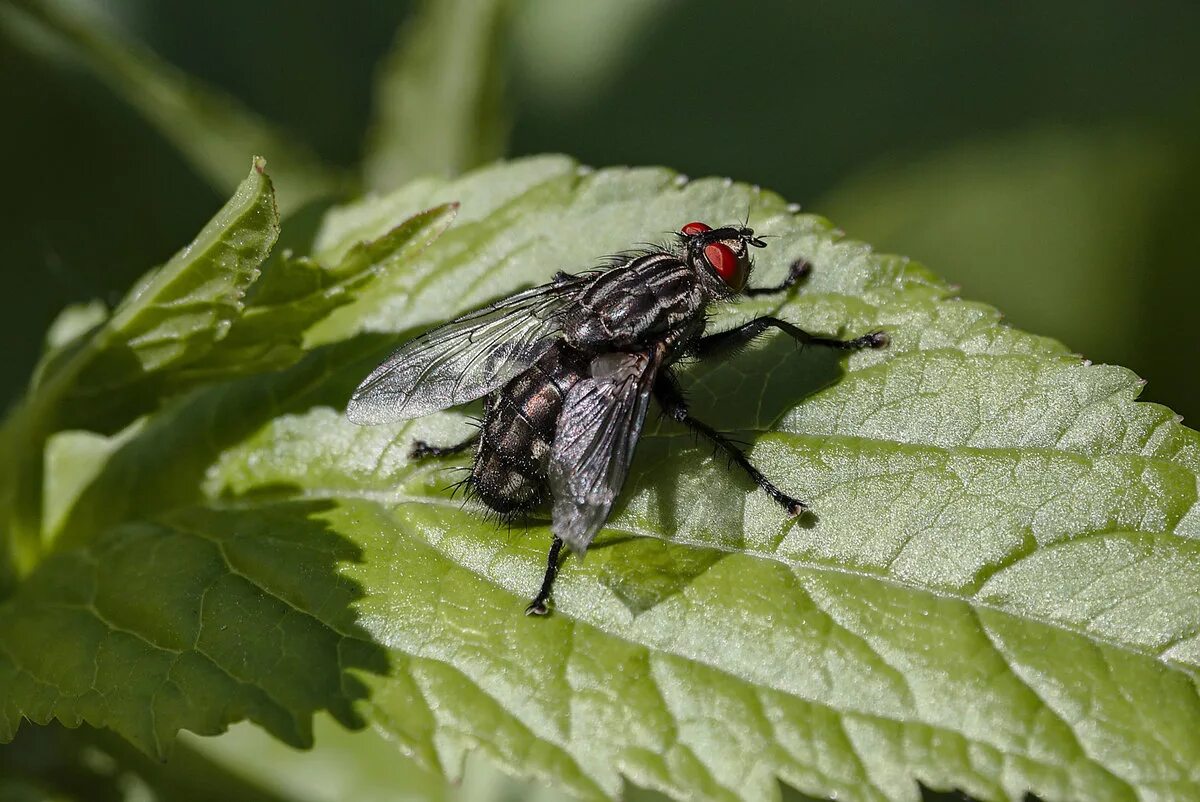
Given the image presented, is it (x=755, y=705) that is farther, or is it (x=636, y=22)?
(x=636, y=22)

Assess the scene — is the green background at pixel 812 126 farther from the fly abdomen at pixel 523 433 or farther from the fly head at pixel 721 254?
the fly head at pixel 721 254

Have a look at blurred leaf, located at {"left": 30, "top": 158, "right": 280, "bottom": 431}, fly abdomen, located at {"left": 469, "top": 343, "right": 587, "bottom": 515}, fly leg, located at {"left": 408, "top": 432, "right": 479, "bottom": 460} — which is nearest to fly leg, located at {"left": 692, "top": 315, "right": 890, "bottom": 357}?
fly abdomen, located at {"left": 469, "top": 343, "right": 587, "bottom": 515}

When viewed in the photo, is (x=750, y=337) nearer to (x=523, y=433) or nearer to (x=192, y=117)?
(x=523, y=433)

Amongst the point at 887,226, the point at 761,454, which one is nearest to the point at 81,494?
the point at 761,454

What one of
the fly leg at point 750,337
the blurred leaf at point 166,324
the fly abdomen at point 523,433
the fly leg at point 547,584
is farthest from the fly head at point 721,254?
the blurred leaf at point 166,324

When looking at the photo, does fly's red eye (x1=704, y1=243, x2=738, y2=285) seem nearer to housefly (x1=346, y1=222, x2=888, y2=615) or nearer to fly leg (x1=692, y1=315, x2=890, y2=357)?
housefly (x1=346, y1=222, x2=888, y2=615)

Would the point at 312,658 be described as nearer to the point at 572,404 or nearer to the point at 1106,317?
the point at 572,404
